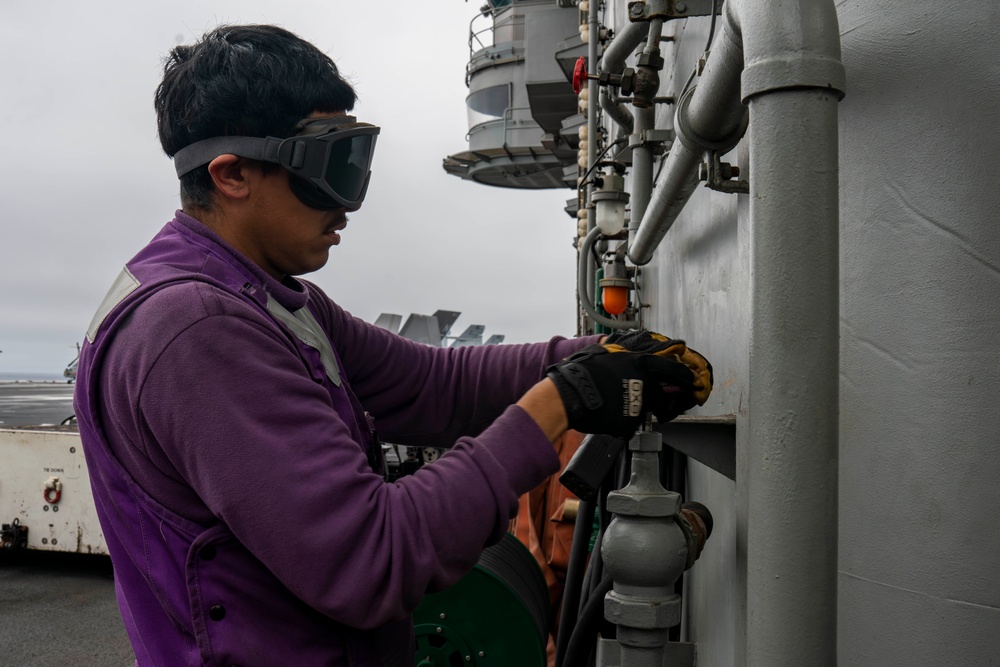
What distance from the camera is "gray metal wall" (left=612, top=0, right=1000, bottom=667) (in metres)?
0.94

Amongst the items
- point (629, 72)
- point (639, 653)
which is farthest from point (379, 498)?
point (629, 72)

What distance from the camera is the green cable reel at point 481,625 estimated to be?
2764mm

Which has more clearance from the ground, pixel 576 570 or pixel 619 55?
pixel 619 55

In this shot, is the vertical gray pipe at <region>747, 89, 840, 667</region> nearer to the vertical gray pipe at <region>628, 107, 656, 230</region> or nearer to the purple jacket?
the purple jacket

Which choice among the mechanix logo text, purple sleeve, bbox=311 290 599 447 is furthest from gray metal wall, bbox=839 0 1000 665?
purple sleeve, bbox=311 290 599 447

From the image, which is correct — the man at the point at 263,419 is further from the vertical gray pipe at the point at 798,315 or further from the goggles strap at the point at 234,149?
the vertical gray pipe at the point at 798,315

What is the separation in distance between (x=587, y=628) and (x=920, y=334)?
146cm

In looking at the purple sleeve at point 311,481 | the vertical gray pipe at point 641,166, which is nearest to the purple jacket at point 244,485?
the purple sleeve at point 311,481

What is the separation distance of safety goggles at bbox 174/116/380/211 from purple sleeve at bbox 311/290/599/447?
586mm

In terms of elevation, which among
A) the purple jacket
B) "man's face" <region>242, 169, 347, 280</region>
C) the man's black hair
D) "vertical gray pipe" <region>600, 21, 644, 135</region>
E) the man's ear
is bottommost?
the purple jacket

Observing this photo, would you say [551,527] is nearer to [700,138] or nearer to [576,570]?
[576,570]

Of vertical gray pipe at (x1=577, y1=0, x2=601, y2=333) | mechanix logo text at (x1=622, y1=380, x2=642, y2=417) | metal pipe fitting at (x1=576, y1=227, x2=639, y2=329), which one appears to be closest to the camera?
mechanix logo text at (x1=622, y1=380, x2=642, y2=417)

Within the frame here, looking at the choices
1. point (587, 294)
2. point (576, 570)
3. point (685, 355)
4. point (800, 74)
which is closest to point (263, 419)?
point (685, 355)

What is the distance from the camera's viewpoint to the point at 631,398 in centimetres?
150
